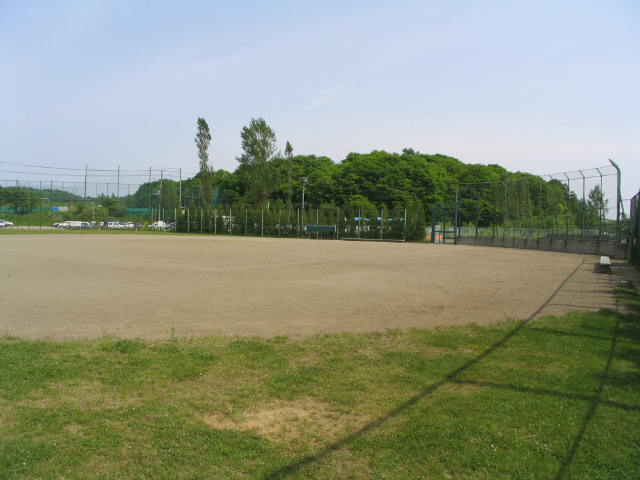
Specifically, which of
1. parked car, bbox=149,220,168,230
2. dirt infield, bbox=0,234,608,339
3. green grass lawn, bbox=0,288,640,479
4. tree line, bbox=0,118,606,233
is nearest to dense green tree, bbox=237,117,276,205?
tree line, bbox=0,118,606,233

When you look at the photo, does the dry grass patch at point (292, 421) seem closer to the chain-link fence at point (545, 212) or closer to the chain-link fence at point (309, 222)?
the chain-link fence at point (545, 212)

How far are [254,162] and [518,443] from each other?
66.3 metres

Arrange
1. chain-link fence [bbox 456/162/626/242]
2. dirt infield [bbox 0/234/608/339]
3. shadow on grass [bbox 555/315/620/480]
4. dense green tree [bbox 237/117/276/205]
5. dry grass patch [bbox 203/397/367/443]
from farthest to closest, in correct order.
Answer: dense green tree [bbox 237/117/276/205] → chain-link fence [bbox 456/162/626/242] → dirt infield [bbox 0/234/608/339] → dry grass patch [bbox 203/397/367/443] → shadow on grass [bbox 555/315/620/480]

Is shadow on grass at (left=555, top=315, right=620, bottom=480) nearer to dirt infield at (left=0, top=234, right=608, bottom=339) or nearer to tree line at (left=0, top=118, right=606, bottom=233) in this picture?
dirt infield at (left=0, top=234, right=608, bottom=339)

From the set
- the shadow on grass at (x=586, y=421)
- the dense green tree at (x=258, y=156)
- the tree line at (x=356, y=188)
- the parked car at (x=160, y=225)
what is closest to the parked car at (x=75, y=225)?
the tree line at (x=356, y=188)

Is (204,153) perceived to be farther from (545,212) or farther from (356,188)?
(545,212)

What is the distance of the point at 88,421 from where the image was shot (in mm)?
3535

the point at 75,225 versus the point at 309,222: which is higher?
the point at 309,222

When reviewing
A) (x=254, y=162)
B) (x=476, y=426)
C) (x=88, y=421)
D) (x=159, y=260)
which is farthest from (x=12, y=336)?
(x=254, y=162)

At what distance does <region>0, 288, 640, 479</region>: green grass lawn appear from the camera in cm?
299

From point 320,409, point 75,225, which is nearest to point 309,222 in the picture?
point 75,225

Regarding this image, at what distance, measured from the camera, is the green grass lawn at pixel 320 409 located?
2.99 meters

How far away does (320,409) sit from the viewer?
385cm

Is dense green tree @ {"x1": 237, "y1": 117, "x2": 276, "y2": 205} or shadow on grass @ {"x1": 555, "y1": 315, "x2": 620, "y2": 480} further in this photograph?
dense green tree @ {"x1": 237, "y1": 117, "x2": 276, "y2": 205}
